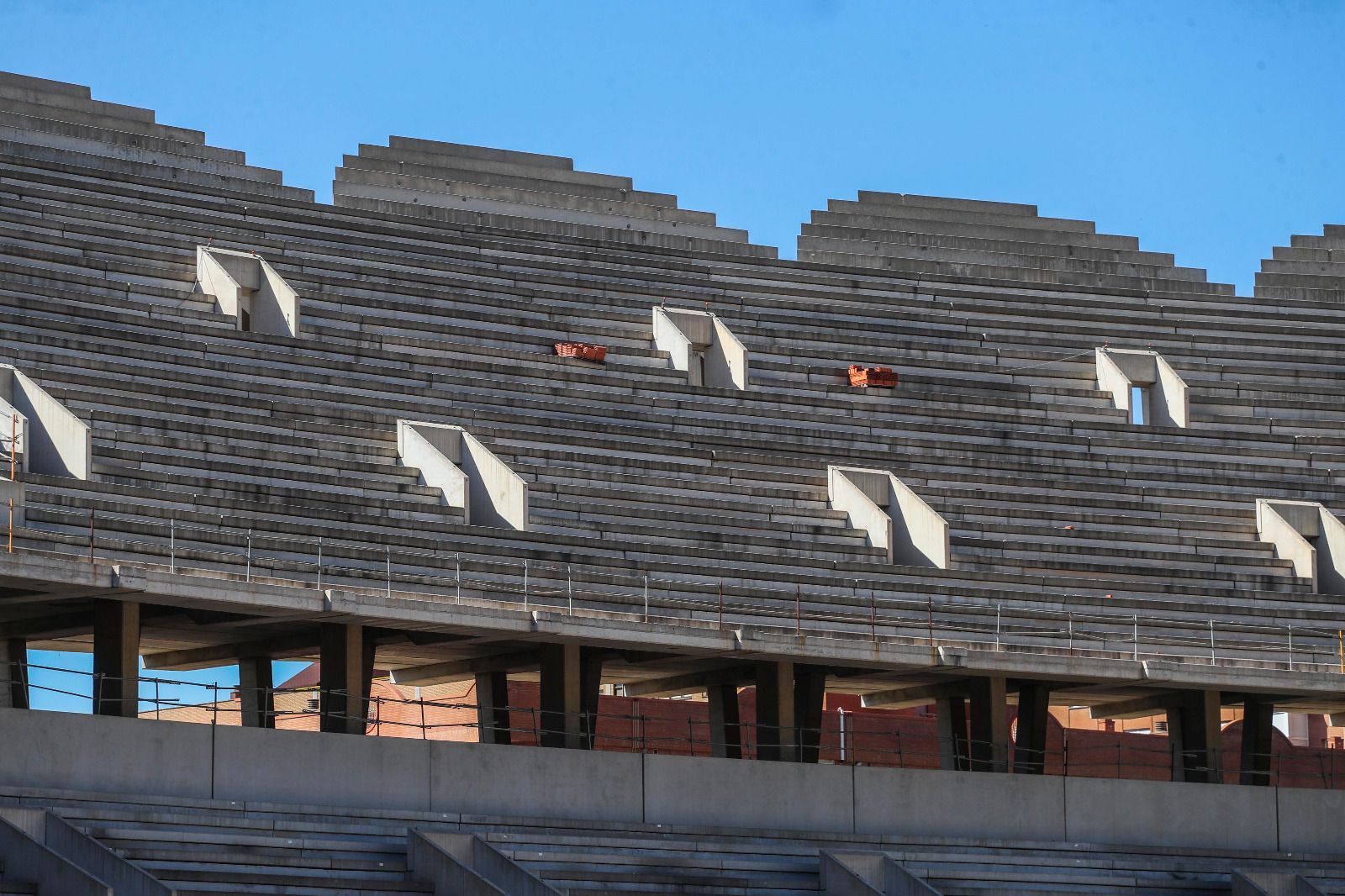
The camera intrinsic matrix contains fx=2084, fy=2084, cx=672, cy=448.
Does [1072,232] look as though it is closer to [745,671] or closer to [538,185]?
[538,185]

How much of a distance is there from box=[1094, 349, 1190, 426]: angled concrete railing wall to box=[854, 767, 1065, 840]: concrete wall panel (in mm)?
9993

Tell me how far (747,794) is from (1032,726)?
5697 mm

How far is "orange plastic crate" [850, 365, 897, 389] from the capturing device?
102 ft

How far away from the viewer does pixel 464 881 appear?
18.2 m

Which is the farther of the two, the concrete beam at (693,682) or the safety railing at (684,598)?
the concrete beam at (693,682)

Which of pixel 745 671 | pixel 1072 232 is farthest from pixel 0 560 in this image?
pixel 1072 232

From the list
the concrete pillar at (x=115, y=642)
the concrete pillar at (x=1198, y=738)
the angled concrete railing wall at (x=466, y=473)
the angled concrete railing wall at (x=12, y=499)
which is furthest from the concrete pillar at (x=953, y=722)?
the angled concrete railing wall at (x=12, y=499)

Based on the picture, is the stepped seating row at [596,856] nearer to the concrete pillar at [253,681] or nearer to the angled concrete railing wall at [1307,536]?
the concrete pillar at [253,681]

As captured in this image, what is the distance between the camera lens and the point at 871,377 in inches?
1221

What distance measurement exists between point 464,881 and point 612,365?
1210 cm

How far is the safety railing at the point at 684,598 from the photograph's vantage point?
815 inches

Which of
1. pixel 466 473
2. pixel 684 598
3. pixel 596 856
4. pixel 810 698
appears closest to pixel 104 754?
pixel 596 856

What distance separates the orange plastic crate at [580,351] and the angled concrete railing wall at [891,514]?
391 centimetres

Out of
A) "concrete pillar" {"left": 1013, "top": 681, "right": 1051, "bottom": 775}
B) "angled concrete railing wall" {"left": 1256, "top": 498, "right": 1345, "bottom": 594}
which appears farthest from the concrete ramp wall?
"angled concrete railing wall" {"left": 1256, "top": 498, "right": 1345, "bottom": 594}
